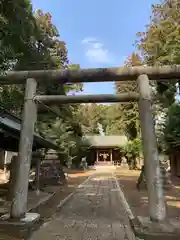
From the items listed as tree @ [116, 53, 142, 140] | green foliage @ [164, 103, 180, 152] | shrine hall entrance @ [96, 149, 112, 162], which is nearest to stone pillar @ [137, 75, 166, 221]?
green foliage @ [164, 103, 180, 152]

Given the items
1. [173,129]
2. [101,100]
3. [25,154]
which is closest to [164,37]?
[173,129]

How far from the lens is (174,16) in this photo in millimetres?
17438

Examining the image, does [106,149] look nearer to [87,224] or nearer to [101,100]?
[101,100]

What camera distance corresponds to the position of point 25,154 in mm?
5508

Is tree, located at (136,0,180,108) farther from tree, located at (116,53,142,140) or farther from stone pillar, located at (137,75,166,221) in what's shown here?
tree, located at (116,53,142,140)

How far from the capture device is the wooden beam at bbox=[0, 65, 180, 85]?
571cm

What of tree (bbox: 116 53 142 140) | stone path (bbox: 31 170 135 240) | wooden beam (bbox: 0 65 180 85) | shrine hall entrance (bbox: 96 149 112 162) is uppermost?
tree (bbox: 116 53 142 140)

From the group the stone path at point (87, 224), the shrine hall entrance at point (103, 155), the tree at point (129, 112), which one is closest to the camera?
the stone path at point (87, 224)

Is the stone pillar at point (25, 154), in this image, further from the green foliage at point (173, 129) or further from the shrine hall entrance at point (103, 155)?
the shrine hall entrance at point (103, 155)

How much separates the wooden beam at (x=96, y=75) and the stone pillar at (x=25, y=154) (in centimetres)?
26

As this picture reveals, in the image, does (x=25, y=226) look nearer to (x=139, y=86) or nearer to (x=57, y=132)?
(x=139, y=86)

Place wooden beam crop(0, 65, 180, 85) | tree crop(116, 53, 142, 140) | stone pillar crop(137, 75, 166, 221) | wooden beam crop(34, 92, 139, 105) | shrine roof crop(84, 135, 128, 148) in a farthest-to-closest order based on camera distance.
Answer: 1. shrine roof crop(84, 135, 128, 148)
2. tree crop(116, 53, 142, 140)
3. wooden beam crop(34, 92, 139, 105)
4. wooden beam crop(0, 65, 180, 85)
5. stone pillar crop(137, 75, 166, 221)

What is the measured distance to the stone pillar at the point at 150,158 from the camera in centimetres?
498

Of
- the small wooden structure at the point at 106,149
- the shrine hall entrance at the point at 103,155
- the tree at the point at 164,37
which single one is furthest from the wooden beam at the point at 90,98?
the shrine hall entrance at the point at 103,155
